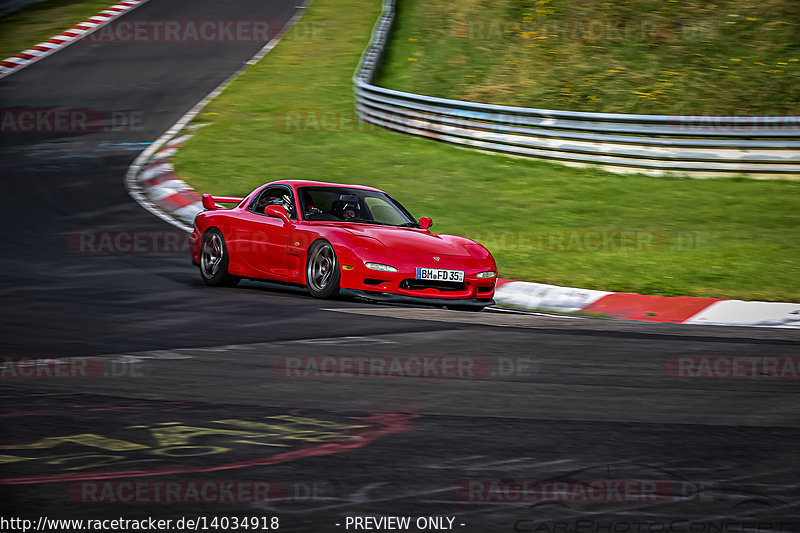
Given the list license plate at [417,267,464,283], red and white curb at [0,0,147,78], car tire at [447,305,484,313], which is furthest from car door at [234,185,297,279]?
red and white curb at [0,0,147,78]

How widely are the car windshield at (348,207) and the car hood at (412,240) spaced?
363 mm

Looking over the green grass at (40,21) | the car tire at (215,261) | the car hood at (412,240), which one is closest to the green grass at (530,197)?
the car hood at (412,240)

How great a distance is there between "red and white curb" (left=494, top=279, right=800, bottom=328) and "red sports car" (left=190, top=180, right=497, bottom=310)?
2.32ft

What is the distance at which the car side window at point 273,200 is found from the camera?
11.1 m

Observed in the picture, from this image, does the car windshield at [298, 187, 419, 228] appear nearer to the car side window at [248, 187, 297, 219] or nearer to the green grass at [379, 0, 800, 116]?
the car side window at [248, 187, 297, 219]

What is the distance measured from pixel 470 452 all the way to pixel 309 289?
587 centimetres

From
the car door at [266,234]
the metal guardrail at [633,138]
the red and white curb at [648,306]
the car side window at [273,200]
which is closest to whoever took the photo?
the red and white curb at [648,306]

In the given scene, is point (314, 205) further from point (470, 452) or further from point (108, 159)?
A: point (108, 159)

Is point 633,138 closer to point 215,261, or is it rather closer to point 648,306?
point 648,306

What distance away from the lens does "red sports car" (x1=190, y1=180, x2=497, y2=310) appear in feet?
32.3

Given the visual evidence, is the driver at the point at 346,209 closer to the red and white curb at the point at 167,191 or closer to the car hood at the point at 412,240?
the car hood at the point at 412,240

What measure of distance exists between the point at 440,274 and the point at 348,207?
155 centimetres

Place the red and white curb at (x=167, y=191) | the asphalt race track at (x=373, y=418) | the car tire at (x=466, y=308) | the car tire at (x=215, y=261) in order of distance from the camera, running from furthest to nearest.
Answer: the red and white curb at (x=167, y=191) < the car tire at (x=215, y=261) < the car tire at (x=466, y=308) < the asphalt race track at (x=373, y=418)

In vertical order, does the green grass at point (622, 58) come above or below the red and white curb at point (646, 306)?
above
